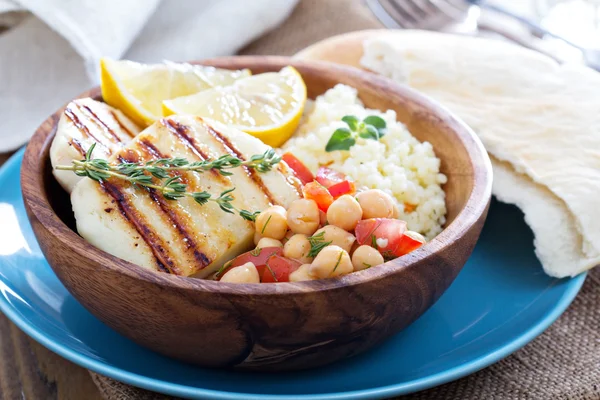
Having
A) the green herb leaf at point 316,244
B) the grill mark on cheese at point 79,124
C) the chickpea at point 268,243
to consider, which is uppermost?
the grill mark on cheese at point 79,124

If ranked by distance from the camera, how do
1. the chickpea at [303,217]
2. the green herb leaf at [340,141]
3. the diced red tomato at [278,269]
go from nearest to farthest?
the diced red tomato at [278,269]
the chickpea at [303,217]
the green herb leaf at [340,141]

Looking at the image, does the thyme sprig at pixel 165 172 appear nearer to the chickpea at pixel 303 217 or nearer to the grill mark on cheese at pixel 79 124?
the chickpea at pixel 303 217

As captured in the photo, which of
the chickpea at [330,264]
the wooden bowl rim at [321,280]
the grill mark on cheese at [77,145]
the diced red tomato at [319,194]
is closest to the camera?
the wooden bowl rim at [321,280]

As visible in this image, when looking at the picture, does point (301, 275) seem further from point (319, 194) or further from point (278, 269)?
point (319, 194)

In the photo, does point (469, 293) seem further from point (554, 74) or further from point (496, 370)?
point (554, 74)

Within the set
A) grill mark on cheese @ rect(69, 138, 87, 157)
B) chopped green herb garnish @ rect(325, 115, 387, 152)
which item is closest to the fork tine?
chopped green herb garnish @ rect(325, 115, 387, 152)

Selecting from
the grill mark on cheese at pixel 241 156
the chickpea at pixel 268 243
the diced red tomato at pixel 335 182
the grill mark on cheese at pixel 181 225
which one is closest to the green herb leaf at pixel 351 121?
the diced red tomato at pixel 335 182

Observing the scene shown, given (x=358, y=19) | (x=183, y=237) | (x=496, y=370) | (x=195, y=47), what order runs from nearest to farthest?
(x=183, y=237) < (x=496, y=370) < (x=195, y=47) < (x=358, y=19)

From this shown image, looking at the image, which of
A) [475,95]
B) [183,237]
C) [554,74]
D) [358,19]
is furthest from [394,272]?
[358,19]
